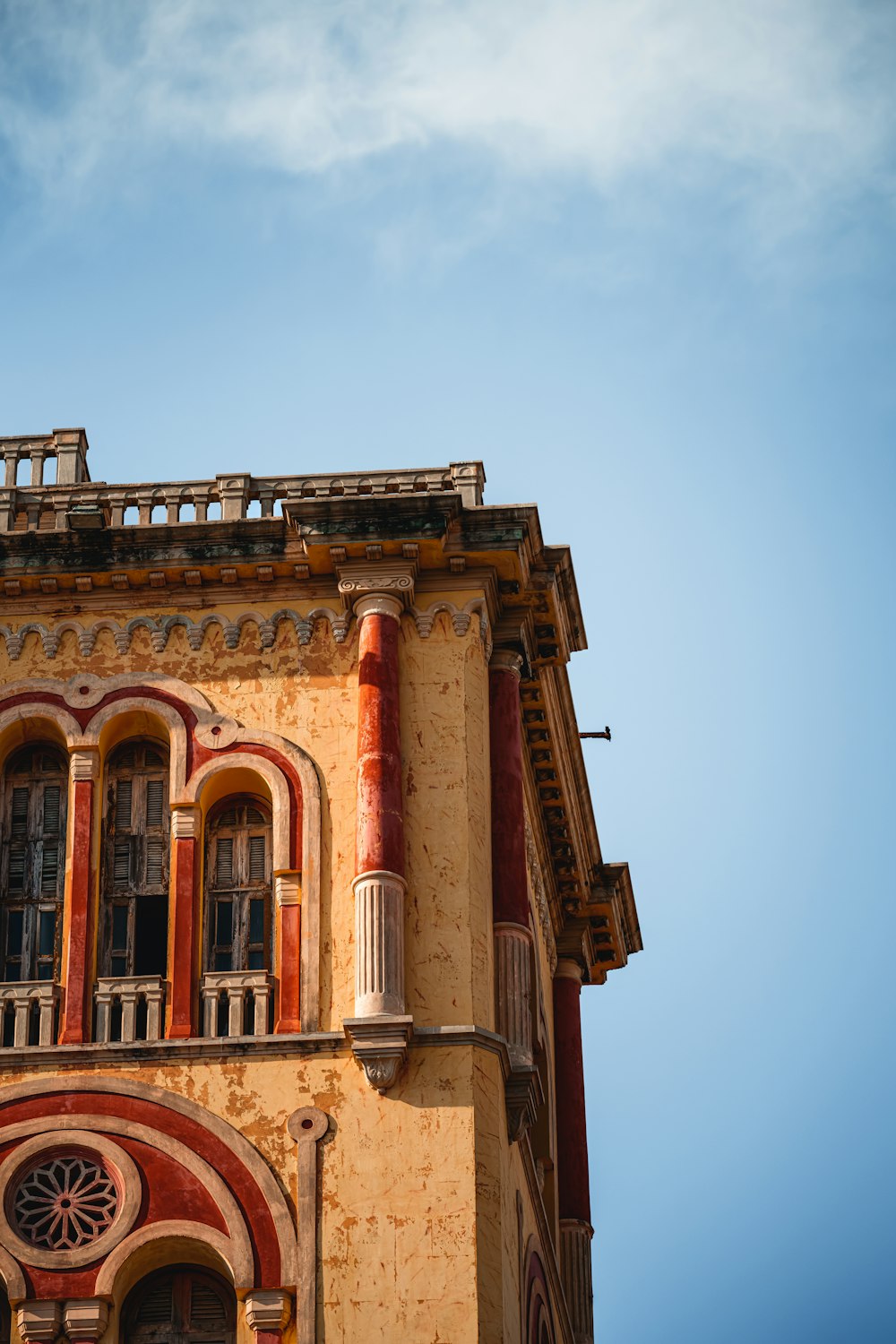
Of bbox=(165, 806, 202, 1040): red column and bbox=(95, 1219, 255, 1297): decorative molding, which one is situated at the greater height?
bbox=(165, 806, 202, 1040): red column

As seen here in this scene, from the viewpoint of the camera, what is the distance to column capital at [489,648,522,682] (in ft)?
106

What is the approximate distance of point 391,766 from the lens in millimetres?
30406

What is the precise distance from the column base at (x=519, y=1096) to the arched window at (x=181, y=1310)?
3.44 metres

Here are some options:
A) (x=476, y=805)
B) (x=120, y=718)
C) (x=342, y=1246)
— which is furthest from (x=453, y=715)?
(x=342, y=1246)

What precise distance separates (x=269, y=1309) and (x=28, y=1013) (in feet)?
13.7

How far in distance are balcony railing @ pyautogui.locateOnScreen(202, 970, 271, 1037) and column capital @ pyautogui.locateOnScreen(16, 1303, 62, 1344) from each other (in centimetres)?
313

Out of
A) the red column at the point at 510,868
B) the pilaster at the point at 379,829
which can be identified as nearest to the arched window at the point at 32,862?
the pilaster at the point at 379,829

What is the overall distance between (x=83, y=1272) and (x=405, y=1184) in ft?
10.6

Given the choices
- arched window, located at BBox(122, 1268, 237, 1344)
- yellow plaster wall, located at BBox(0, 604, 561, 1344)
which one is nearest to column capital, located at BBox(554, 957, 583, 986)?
yellow plaster wall, located at BBox(0, 604, 561, 1344)

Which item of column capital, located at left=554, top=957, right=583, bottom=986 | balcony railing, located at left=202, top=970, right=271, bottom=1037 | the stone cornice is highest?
column capital, located at left=554, top=957, right=583, bottom=986

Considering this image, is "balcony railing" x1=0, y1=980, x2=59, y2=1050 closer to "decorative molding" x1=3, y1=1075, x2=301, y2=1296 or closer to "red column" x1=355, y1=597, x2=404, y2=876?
"decorative molding" x1=3, y1=1075, x2=301, y2=1296

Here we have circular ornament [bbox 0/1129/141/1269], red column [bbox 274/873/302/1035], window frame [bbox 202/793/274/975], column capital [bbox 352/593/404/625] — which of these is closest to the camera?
circular ornament [bbox 0/1129/141/1269]

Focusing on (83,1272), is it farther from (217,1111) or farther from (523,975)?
(523,975)

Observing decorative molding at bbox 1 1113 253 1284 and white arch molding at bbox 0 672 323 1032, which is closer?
decorative molding at bbox 1 1113 253 1284
